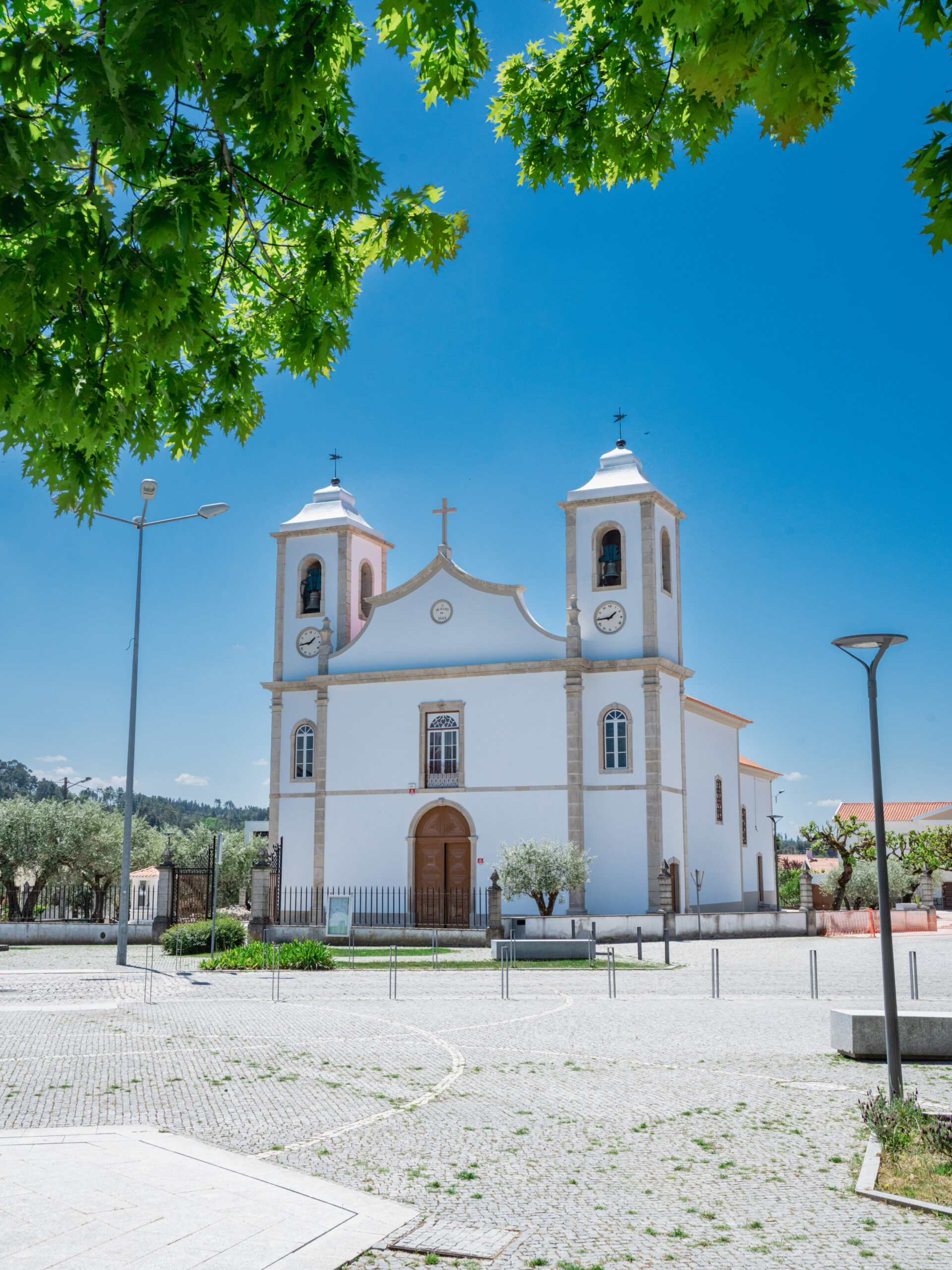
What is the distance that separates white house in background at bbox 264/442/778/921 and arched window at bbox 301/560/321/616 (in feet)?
1.31

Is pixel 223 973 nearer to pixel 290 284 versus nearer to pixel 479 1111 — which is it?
pixel 479 1111

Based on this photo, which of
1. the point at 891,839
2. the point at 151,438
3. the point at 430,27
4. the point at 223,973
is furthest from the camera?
the point at 891,839

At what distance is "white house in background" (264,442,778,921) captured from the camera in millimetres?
34875

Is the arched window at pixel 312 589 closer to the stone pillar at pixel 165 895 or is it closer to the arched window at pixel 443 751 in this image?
the arched window at pixel 443 751

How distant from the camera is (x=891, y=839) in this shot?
190 feet

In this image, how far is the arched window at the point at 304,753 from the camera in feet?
129

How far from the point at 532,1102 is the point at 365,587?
3406 centimetres

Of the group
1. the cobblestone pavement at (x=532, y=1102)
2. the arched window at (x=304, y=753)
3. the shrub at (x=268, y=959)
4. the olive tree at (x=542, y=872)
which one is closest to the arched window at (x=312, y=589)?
the arched window at (x=304, y=753)

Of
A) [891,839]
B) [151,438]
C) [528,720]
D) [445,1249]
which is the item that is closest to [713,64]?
[151,438]

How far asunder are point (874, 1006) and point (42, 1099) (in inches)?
479

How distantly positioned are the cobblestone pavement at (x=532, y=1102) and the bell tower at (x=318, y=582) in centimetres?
2280

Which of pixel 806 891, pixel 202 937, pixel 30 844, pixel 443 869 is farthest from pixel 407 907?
pixel 806 891

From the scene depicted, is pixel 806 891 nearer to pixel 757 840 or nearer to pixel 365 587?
pixel 757 840

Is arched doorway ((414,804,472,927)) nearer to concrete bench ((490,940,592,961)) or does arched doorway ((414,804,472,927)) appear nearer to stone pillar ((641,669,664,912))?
stone pillar ((641,669,664,912))
